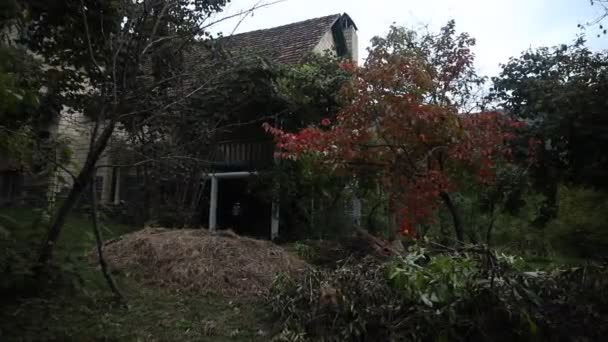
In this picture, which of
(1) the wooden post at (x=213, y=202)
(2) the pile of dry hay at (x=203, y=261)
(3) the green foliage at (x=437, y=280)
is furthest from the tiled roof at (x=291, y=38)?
(3) the green foliage at (x=437, y=280)

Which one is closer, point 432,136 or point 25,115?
point 25,115

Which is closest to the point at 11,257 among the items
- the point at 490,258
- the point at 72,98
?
the point at 490,258

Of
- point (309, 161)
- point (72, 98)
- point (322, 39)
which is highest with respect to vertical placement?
point (322, 39)

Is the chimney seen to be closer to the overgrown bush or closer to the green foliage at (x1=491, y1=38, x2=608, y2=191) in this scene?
the green foliage at (x1=491, y1=38, x2=608, y2=191)

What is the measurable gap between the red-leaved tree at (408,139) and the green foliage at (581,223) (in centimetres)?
280

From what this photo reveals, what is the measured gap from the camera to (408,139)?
21.9 feet

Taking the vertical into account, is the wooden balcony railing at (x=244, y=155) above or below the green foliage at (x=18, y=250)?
above

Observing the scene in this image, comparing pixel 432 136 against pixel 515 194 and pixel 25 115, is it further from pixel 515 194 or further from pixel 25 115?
pixel 25 115

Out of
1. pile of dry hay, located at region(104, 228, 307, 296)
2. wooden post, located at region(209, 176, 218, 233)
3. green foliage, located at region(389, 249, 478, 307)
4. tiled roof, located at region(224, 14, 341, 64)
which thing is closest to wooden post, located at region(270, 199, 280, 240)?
wooden post, located at region(209, 176, 218, 233)

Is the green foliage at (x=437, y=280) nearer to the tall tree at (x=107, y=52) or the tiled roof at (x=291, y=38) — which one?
the tall tree at (x=107, y=52)

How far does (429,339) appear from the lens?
14.0ft

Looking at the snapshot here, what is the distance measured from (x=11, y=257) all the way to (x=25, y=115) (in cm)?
160

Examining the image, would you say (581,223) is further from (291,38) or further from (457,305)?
(291,38)

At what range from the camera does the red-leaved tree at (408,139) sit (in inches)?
257
